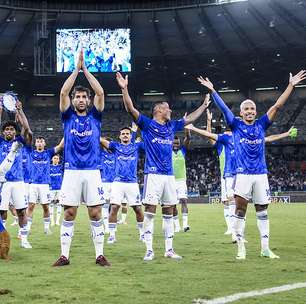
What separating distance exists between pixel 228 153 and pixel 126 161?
2.72m

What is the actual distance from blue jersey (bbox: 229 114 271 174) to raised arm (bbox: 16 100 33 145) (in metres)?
3.90

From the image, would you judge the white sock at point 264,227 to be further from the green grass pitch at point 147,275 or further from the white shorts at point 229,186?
the white shorts at point 229,186

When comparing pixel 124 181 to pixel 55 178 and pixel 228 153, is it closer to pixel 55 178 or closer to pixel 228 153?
pixel 228 153

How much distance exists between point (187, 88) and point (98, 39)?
62.4 feet

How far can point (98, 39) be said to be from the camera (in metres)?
48.0

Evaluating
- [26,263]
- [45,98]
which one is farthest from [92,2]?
[26,263]

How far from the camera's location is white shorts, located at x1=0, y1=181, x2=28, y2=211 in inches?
Result: 460

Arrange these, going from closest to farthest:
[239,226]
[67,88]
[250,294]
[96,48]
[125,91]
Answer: [250,294]
[67,88]
[125,91]
[239,226]
[96,48]

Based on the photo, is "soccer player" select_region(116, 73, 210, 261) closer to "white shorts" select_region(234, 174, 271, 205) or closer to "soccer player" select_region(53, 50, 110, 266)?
"soccer player" select_region(53, 50, 110, 266)

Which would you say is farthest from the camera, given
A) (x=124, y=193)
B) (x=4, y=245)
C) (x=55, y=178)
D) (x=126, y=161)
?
(x=55, y=178)

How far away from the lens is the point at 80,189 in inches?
368

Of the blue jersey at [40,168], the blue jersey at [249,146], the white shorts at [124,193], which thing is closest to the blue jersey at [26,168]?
the blue jersey at [40,168]

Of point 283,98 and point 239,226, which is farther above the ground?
Result: point 283,98

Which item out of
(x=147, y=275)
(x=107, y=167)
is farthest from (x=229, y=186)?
(x=147, y=275)
